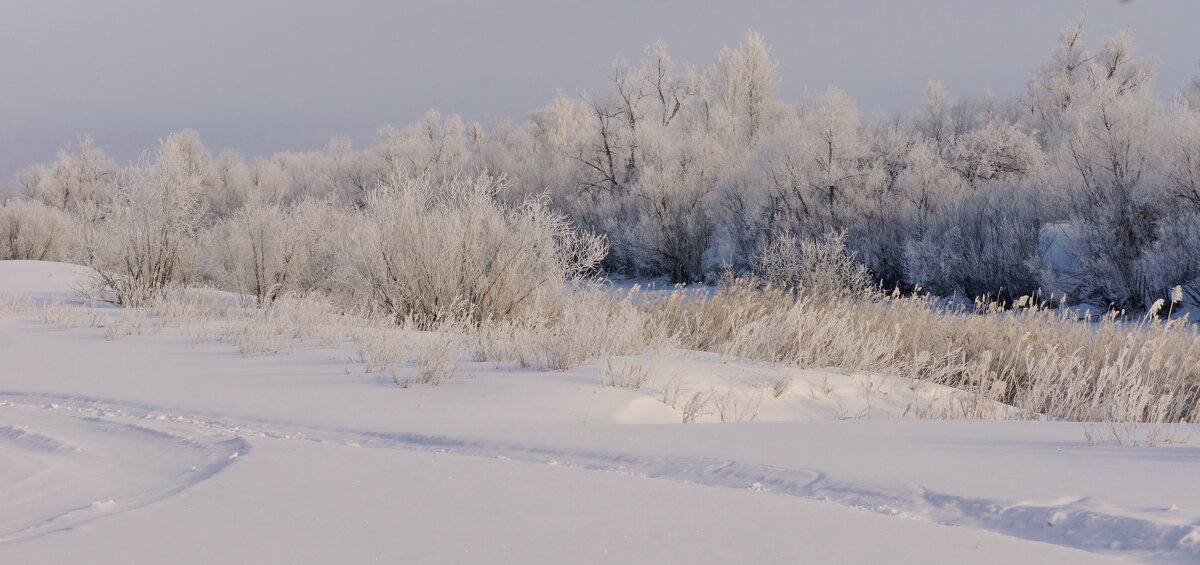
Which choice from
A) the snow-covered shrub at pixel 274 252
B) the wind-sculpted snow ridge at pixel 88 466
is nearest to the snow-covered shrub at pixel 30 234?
the snow-covered shrub at pixel 274 252

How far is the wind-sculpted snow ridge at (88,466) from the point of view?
2896 millimetres

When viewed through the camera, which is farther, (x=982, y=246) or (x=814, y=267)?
(x=814, y=267)

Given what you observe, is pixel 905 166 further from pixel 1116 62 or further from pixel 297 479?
pixel 297 479

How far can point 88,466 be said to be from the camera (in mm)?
3711

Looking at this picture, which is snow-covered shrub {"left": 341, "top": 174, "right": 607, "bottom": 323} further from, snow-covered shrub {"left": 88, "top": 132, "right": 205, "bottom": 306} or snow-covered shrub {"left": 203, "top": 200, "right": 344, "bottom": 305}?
snow-covered shrub {"left": 203, "top": 200, "right": 344, "bottom": 305}

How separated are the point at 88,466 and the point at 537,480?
209cm

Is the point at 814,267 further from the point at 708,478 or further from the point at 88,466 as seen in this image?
the point at 88,466

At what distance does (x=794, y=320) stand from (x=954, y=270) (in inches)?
449

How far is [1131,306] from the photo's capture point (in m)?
14.8

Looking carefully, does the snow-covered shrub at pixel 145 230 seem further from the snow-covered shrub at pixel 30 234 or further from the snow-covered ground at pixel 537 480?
the snow-covered shrub at pixel 30 234

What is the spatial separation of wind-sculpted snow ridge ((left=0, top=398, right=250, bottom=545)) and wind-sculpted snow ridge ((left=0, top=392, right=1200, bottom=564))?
0.6 inches

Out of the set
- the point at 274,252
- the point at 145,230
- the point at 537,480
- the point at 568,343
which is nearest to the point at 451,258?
the point at 568,343

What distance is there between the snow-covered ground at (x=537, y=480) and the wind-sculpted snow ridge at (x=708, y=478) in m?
0.01

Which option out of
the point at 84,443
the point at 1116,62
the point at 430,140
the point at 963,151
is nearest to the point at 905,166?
the point at 963,151
